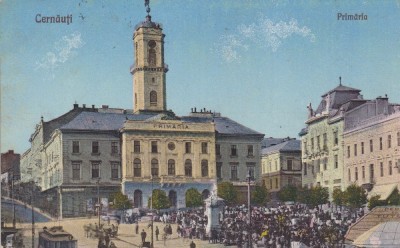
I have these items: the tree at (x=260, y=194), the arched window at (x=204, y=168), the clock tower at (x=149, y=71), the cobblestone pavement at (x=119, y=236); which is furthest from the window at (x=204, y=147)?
the cobblestone pavement at (x=119, y=236)

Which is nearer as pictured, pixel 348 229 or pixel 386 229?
pixel 386 229

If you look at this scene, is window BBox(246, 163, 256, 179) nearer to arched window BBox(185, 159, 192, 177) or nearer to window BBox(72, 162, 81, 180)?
arched window BBox(185, 159, 192, 177)

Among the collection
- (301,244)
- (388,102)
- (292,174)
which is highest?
(388,102)

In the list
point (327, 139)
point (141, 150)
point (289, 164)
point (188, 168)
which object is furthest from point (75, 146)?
point (327, 139)

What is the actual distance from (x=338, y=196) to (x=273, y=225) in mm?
989

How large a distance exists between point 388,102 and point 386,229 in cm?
216

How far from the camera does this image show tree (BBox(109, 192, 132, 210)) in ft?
42.8

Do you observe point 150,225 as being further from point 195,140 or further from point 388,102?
point 388,102

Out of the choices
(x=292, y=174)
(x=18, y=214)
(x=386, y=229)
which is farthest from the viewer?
(x=292, y=174)

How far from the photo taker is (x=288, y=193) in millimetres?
13547

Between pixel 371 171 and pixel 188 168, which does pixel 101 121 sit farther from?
pixel 371 171

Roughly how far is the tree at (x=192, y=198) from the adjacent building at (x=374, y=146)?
207 cm

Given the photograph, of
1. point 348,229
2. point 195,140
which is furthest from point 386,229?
point 195,140

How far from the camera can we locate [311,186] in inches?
535
